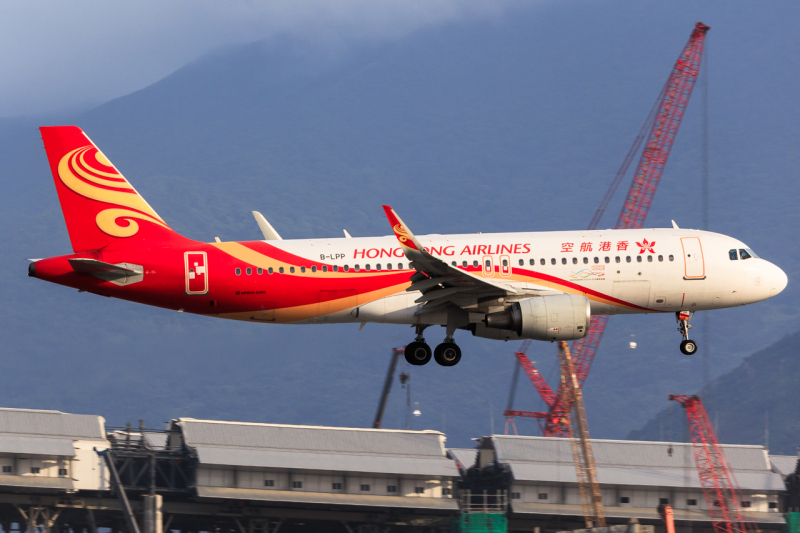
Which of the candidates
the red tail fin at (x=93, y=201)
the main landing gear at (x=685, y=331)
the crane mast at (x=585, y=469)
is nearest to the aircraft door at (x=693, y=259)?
the main landing gear at (x=685, y=331)

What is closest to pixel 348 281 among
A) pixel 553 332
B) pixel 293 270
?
pixel 293 270

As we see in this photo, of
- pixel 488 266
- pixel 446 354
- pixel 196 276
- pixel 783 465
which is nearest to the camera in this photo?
pixel 196 276

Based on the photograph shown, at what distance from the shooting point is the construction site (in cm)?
8688

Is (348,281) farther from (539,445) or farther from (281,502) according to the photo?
(539,445)

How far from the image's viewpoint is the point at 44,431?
8781cm

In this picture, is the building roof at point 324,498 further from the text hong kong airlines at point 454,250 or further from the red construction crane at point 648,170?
the text hong kong airlines at point 454,250

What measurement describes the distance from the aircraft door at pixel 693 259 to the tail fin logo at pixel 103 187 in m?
23.8

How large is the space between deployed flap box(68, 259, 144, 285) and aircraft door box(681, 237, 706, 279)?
2428 centimetres

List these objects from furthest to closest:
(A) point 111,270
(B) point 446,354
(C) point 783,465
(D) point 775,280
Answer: (C) point 783,465 < (D) point 775,280 < (B) point 446,354 < (A) point 111,270

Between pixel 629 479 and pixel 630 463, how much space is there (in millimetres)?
2523

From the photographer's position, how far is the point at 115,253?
1849 inches

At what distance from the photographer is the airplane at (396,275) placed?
4531 cm

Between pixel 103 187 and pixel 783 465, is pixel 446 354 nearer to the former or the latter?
pixel 103 187

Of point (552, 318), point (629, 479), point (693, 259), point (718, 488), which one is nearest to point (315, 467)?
point (629, 479)
